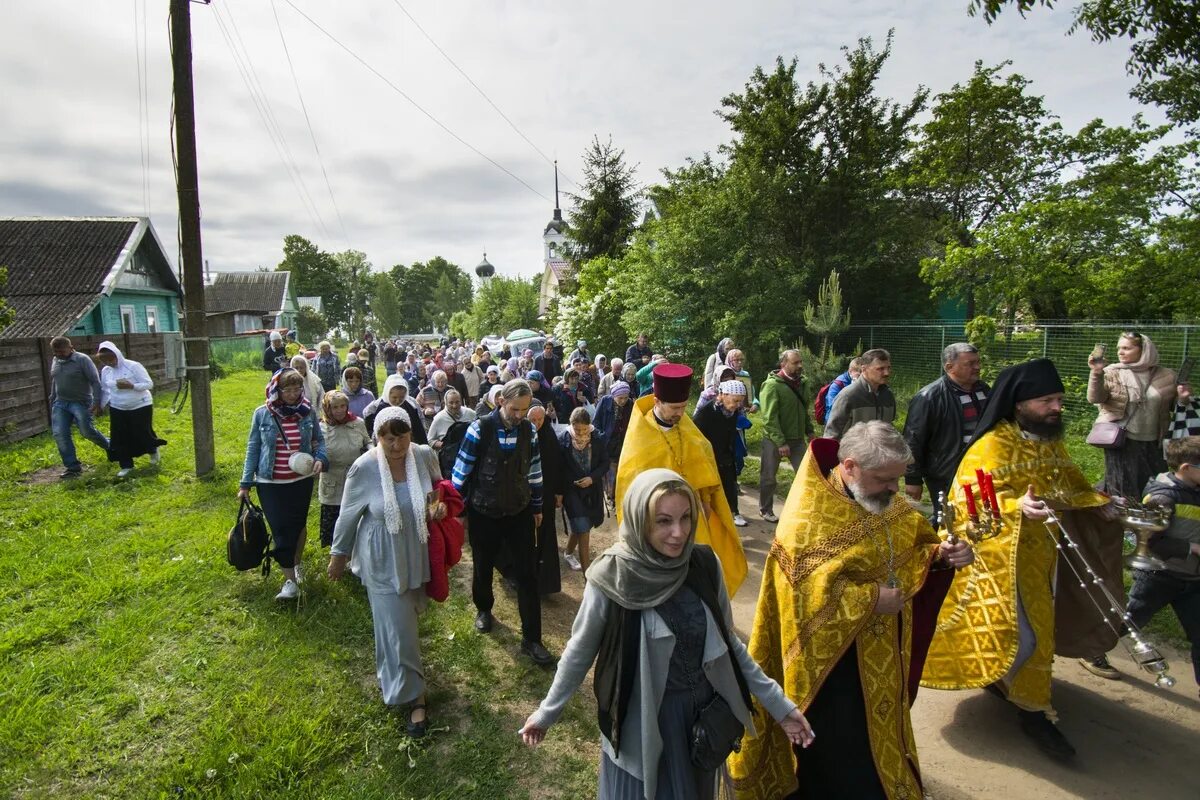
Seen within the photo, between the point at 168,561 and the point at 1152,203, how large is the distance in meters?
18.8

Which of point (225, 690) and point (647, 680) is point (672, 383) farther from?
point (225, 690)

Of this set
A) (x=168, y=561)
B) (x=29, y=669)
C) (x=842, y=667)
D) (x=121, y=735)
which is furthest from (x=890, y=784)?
(x=168, y=561)

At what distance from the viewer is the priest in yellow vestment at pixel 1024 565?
341 cm

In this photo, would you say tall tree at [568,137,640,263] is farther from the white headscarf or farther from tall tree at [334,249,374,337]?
tall tree at [334,249,374,337]

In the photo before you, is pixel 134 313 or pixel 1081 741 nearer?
pixel 1081 741

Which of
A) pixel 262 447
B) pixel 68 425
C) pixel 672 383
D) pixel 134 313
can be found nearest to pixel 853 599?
A: pixel 672 383

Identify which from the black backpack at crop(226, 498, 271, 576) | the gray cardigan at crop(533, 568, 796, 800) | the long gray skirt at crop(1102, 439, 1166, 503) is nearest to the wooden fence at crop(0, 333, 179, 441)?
the black backpack at crop(226, 498, 271, 576)

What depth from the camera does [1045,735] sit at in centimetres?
347

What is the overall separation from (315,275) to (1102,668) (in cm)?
8773

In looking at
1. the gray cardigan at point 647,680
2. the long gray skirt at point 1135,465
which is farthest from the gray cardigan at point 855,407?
the gray cardigan at point 647,680

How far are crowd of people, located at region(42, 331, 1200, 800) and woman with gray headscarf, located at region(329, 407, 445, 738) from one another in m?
0.01

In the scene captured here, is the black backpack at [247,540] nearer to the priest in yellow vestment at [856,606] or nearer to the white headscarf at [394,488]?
the white headscarf at [394,488]

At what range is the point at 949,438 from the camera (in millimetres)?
4934

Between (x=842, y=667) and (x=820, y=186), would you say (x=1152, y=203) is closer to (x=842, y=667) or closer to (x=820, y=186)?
(x=820, y=186)
